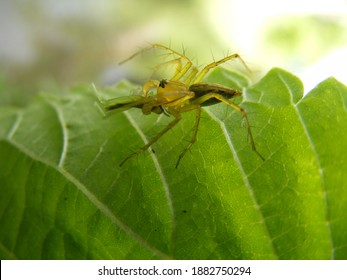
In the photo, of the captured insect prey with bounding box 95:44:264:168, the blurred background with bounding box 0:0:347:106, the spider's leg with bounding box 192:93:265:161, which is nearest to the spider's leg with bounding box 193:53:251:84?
the captured insect prey with bounding box 95:44:264:168

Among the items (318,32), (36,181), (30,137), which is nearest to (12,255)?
(36,181)

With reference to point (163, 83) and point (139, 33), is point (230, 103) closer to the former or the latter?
point (163, 83)

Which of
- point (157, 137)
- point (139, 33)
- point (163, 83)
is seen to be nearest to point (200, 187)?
point (157, 137)

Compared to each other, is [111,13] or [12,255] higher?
[111,13]

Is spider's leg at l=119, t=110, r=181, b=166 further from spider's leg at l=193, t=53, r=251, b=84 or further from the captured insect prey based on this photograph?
spider's leg at l=193, t=53, r=251, b=84

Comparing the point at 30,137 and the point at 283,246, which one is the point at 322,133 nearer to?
the point at 283,246

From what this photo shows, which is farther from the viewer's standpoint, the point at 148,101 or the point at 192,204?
the point at 148,101

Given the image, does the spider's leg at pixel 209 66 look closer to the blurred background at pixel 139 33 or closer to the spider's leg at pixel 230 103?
the spider's leg at pixel 230 103
